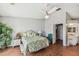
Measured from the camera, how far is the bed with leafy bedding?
5.86 ft

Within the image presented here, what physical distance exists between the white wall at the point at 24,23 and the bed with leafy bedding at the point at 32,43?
93 mm

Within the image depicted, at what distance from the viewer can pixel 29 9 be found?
183cm

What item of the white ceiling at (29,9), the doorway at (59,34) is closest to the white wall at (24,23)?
the white ceiling at (29,9)

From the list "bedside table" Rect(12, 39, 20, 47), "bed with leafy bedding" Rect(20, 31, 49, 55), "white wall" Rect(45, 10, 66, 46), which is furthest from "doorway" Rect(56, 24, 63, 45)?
"bedside table" Rect(12, 39, 20, 47)

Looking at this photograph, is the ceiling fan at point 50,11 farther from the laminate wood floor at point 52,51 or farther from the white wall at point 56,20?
the laminate wood floor at point 52,51

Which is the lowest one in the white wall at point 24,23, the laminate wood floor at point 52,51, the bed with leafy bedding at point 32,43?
the laminate wood floor at point 52,51

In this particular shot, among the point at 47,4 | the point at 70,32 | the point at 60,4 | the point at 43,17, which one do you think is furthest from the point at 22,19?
the point at 70,32

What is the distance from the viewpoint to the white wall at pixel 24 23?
5.90ft

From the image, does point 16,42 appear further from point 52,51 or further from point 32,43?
point 52,51

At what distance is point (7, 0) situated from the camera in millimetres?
1815

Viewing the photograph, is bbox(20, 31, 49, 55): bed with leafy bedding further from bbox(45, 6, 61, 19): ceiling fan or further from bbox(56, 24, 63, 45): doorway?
bbox(45, 6, 61, 19): ceiling fan

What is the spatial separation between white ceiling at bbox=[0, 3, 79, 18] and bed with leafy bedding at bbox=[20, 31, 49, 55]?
0.29 metres

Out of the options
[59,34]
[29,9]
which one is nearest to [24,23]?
[29,9]

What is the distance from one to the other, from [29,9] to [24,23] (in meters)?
0.22
